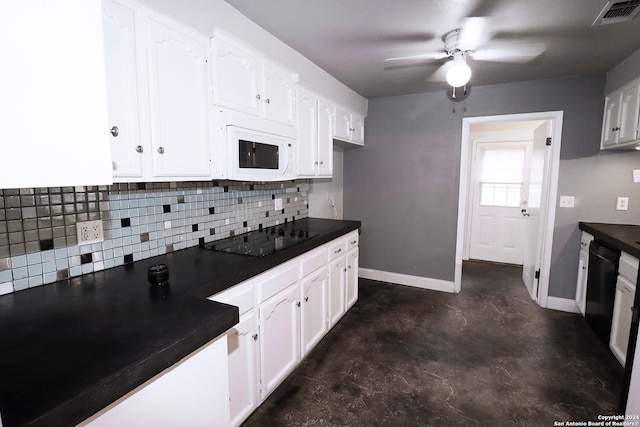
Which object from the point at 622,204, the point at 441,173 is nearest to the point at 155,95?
the point at 441,173

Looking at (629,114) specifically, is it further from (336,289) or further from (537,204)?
(336,289)

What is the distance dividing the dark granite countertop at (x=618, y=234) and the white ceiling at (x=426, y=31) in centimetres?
145

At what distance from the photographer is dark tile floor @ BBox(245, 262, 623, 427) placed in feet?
6.06

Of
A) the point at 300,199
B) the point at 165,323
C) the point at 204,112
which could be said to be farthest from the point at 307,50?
the point at 165,323

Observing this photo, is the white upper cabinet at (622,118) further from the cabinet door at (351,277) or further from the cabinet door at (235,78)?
the cabinet door at (235,78)

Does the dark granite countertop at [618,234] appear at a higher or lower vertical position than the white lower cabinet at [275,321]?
higher

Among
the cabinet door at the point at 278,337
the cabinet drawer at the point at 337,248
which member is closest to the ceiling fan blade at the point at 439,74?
the cabinet drawer at the point at 337,248

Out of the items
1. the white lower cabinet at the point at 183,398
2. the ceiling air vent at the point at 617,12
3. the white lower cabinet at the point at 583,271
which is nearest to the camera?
the white lower cabinet at the point at 183,398

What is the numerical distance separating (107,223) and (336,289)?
6.14ft

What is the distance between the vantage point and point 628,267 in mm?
2156

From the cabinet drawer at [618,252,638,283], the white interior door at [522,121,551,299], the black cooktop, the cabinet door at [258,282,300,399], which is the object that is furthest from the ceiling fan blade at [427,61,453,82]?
the cabinet door at [258,282,300,399]

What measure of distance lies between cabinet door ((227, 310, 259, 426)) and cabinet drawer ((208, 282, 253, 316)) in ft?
0.17

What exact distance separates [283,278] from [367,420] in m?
0.97

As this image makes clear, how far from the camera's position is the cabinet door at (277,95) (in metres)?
2.08
